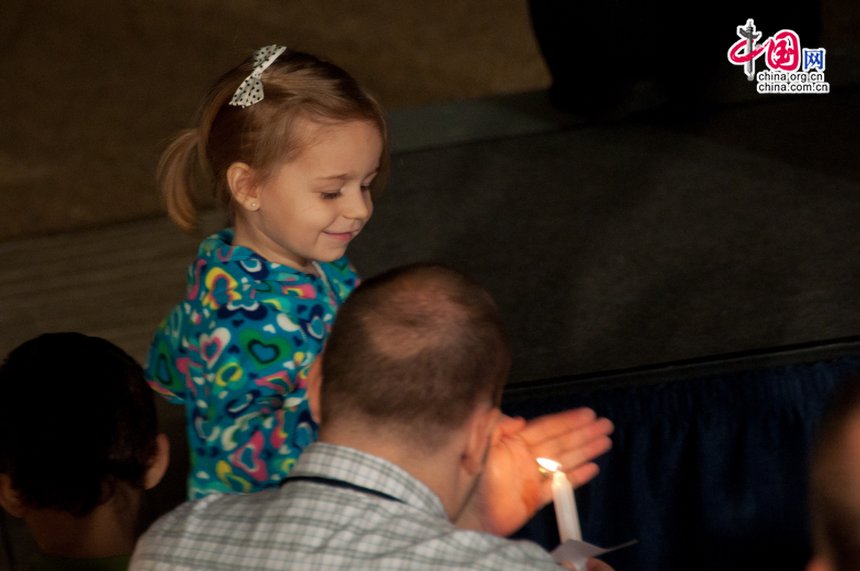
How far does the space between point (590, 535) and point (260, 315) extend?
2.09 ft

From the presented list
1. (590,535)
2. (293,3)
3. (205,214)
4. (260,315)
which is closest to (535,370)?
(590,535)

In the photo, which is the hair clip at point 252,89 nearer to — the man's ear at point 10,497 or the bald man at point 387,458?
the bald man at point 387,458

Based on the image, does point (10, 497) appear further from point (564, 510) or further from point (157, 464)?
point (564, 510)

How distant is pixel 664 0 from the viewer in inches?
109

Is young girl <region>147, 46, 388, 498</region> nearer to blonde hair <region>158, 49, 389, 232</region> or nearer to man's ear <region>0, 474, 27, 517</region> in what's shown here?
blonde hair <region>158, 49, 389, 232</region>

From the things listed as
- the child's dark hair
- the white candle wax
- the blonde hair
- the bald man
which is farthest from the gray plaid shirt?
the blonde hair

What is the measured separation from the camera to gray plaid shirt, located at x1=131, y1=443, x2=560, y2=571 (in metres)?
1.01

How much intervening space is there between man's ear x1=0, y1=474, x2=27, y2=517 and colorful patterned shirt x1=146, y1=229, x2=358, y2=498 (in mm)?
→ 214

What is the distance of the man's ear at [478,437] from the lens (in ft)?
3.63

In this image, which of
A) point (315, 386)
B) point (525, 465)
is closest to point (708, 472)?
point (525, 465)

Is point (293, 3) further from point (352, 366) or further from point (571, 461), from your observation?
point (352, 366)

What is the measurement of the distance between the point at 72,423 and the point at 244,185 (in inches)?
13.7

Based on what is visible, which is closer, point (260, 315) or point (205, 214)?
point (260, 315)

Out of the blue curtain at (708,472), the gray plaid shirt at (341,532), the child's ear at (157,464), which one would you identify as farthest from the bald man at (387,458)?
the blue curtain at (708,472)
